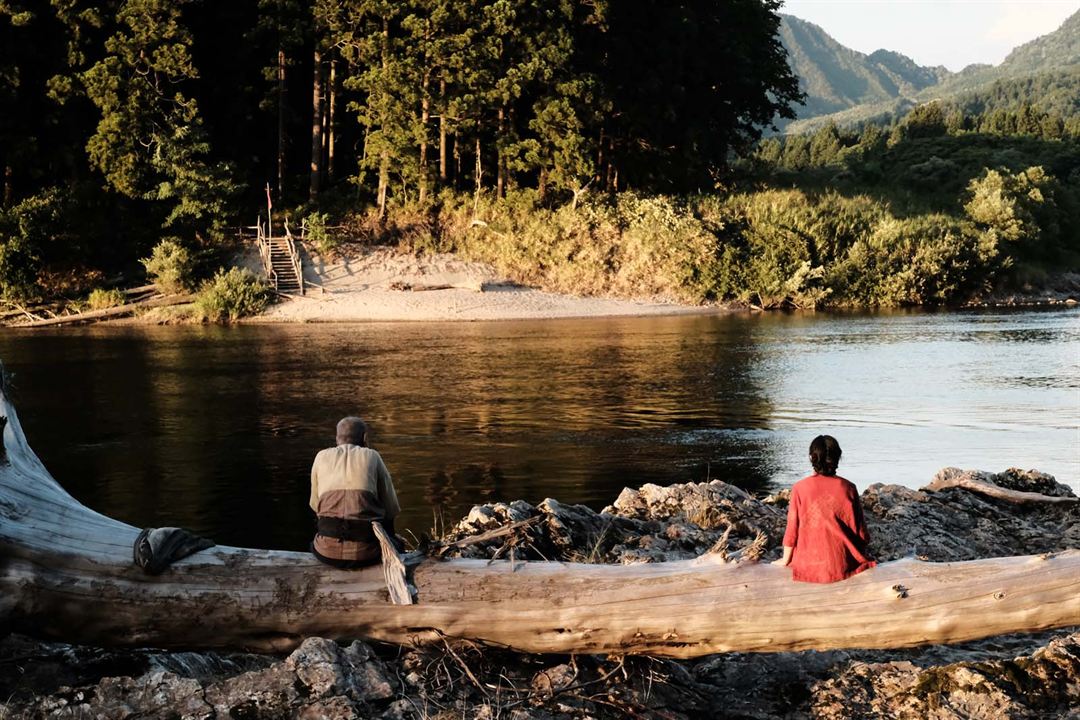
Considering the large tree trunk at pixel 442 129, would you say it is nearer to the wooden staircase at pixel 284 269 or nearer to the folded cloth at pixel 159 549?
the wooden staircase at pixel 284 269

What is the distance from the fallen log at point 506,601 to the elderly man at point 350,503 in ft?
0.39

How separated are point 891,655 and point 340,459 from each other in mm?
3685

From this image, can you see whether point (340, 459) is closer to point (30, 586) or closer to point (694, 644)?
point (30, 586)

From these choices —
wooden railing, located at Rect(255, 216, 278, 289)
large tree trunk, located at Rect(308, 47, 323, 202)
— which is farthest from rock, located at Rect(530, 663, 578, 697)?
large tree trunk, located at Rect(308, 47, 323, 202)

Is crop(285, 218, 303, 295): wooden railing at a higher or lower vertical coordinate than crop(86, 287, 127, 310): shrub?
higher

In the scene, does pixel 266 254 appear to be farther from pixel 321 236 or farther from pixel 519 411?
pixel 519 411

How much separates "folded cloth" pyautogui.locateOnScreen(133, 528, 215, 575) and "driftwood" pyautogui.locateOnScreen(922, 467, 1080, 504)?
24.5 feet

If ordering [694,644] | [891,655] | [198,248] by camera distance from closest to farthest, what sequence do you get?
1. [694,644]
2. [891,655]
3. [198,248]

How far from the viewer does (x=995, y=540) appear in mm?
9719

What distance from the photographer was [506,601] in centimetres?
628

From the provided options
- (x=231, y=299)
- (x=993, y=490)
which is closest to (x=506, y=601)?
(x=993, y=490)

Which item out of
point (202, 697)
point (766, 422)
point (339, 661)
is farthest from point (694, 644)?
point (766, 422)

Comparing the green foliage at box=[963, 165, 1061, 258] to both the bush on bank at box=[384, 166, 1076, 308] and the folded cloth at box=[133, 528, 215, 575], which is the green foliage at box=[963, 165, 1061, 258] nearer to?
the bush on bank at box=[384, 166, 1076, 308]

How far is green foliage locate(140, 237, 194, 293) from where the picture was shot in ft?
134
